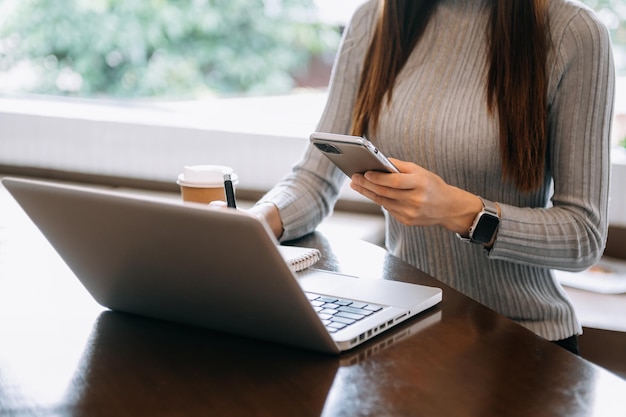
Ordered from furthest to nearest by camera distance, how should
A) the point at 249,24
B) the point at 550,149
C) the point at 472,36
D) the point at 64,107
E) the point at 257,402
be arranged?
the point at 249,24, the point at 64,107, the point at 472,36, the point at 550,149, the point at 257,402

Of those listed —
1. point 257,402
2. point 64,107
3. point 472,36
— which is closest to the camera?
point 257,402

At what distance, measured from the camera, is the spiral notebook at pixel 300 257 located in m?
1.09

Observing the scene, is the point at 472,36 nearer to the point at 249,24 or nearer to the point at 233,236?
the point at 233,236

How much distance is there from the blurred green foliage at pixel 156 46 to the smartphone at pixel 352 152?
216cm

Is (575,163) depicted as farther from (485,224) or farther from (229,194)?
(229,194)

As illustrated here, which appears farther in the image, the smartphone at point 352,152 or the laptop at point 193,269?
the smartphone at point 352,152

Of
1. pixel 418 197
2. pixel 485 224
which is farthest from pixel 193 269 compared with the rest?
pixel 485 224

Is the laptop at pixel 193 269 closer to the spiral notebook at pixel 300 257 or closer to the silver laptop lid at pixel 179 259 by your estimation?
the silver laptop lid at pixel 179 259

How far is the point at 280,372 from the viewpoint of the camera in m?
0.79

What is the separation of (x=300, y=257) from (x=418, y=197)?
176 millimetres

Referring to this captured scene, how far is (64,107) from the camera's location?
271cm

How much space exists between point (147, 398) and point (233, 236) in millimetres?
165

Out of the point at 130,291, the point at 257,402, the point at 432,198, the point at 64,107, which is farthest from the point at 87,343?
the point at 64,107

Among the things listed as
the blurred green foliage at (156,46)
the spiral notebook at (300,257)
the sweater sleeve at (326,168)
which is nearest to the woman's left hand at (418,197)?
the spiral notebook at (300,257)
